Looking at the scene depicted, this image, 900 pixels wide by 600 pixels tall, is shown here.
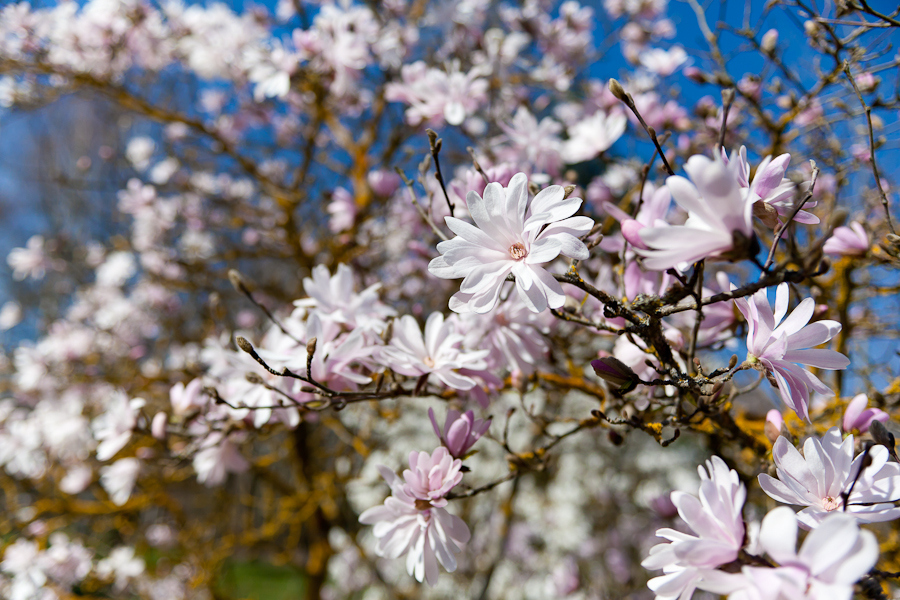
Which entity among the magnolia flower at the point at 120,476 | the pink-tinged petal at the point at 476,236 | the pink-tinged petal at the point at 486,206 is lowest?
the magnolia flower at the point at 120,476

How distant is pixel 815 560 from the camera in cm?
51

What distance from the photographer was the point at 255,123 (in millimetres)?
3096

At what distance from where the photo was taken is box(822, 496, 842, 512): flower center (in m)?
0.70

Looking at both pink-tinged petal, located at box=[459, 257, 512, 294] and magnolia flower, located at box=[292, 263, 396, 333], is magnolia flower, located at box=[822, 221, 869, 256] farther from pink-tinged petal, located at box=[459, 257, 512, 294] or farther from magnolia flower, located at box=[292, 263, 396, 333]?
magnolia flower, located at box=[292, 263, 396, 333]

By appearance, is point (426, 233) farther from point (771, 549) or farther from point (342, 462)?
point (342, 462)

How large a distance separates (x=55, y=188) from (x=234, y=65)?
8.73m

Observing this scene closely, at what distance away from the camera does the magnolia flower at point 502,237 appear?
0.72 m

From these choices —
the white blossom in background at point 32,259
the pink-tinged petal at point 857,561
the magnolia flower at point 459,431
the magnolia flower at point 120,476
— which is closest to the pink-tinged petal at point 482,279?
the magnolia flower at point 459,431

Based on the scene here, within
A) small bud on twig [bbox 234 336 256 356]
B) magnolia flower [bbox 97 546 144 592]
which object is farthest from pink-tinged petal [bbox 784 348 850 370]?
magnolia flower [bbox 97 546 144 592]

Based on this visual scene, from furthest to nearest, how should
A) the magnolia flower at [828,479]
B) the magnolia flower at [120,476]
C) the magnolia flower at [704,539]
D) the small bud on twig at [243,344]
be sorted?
1. the magnolia flower at [120,476]
2. the small bud on twig at [243,344]
3. the magnolia flower at [828,479]
4. the magnolia flower at [704,539]

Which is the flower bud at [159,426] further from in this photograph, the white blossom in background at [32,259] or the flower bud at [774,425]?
the white blossom in background at [32,259]

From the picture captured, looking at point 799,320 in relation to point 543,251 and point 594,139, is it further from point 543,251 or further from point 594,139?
point 594,139

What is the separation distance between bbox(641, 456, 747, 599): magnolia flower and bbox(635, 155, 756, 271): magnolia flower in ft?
0.92

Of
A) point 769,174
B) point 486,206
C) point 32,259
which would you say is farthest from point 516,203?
point 32,259
